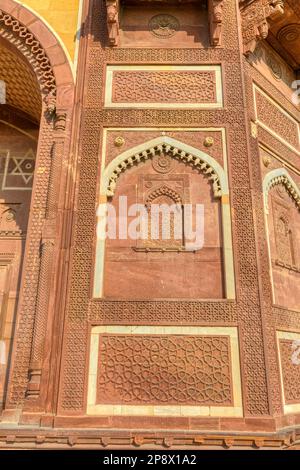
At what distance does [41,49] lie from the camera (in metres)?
4.66

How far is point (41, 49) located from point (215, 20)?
2018 mm

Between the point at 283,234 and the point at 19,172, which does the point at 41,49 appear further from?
the point at 283,234

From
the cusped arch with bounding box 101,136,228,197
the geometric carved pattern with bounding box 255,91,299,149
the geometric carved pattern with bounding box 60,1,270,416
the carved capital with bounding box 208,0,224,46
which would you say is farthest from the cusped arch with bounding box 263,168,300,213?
the carved capital with bounding box 208,0,224,46

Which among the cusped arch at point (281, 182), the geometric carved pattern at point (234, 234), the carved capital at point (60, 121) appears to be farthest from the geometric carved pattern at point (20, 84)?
the cusped arch at point (281, 182)

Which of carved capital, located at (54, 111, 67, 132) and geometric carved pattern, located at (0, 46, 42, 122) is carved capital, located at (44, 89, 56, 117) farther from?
geometric carved pattern, located at (0, 46, 42, 122)

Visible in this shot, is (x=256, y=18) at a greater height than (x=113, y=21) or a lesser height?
greater

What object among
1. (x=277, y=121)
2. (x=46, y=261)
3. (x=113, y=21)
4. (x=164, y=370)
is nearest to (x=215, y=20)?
(x=113, y=21)

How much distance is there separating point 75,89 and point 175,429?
11.9 feet

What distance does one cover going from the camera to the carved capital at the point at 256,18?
4.76m

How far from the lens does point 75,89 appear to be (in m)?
4.55

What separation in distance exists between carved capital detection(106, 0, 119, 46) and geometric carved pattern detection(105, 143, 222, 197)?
4.77ft

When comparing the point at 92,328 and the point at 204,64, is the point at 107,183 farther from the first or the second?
the point at 204,64
